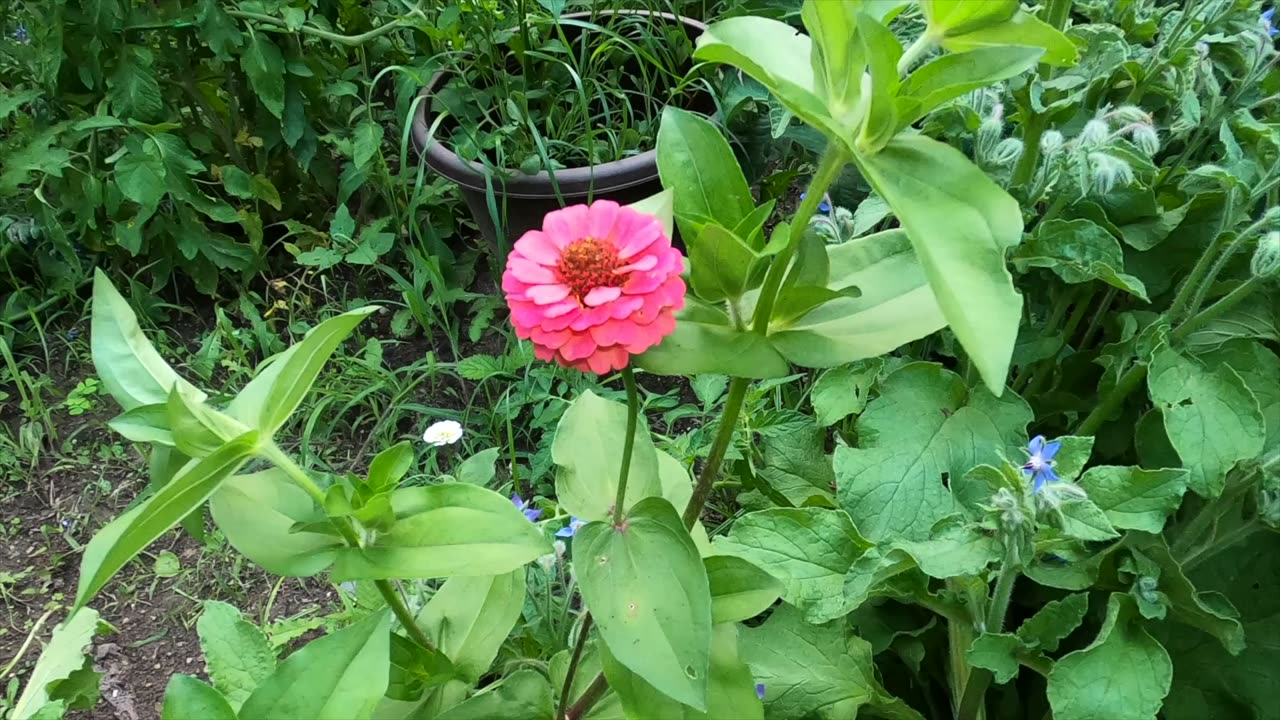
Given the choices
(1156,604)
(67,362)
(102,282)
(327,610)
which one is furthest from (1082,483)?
(67,362)

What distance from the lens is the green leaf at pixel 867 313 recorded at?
2.43ft

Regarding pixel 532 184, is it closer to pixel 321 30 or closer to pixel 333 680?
pixel 321 30

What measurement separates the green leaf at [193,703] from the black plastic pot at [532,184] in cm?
119

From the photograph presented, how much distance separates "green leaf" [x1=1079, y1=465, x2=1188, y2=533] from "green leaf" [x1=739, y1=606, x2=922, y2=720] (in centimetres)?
33

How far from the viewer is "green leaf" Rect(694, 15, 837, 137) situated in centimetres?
61

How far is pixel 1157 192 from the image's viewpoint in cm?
120

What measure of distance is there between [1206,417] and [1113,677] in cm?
28

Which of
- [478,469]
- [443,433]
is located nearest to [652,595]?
[478,469]

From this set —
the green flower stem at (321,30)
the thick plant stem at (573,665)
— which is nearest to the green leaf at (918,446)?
the thick plant stem at (573,665)

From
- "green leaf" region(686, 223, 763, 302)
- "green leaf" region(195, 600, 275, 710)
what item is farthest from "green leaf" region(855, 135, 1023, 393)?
"green leaf" region(195, 600, 275, 710)

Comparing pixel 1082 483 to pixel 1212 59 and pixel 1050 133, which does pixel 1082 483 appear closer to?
pixel 1050 133

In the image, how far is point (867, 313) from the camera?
2.52 ft

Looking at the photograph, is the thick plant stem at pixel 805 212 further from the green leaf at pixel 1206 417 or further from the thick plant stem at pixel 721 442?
the green leaf at pixel 1206 417

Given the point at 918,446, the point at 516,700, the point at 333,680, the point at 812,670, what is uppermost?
the point at 333,680
